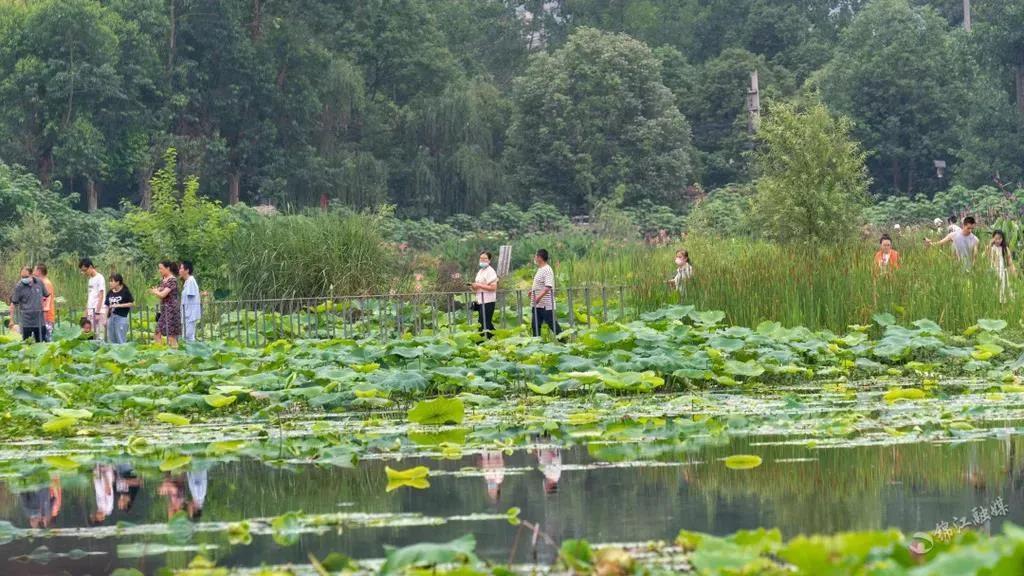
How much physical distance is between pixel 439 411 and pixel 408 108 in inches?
1986

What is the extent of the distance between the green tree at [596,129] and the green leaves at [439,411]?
47.0 m

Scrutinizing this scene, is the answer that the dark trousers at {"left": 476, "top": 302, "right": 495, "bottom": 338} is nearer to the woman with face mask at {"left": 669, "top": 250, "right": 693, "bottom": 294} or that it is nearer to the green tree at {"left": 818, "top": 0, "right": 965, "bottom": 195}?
the woman with face mask at {"left": 669, "top": 250, "right": 693, "bottom": 294}

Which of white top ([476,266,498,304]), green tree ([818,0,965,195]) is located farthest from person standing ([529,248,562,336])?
green tree ([818,0,965,195])

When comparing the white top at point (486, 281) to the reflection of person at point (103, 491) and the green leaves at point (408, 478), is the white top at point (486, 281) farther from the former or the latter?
the green leaves at point (408, 478)

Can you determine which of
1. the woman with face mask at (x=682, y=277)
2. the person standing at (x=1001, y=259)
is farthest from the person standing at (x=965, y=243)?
the woman with face mask at (x=682, y=277)

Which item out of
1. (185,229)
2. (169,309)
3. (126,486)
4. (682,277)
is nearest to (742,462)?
(126,486)

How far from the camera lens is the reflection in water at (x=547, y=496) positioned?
6379mm

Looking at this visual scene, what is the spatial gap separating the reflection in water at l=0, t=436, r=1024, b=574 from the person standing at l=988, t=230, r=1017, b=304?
27.2ft

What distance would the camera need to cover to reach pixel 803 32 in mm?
71562

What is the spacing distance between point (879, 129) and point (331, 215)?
38.3 metres

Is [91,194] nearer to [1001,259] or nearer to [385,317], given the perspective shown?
[385,317]

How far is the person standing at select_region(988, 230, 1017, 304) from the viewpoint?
55.3 feet

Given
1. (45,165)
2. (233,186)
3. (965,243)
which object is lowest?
(965,243)

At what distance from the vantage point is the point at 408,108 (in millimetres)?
60219
